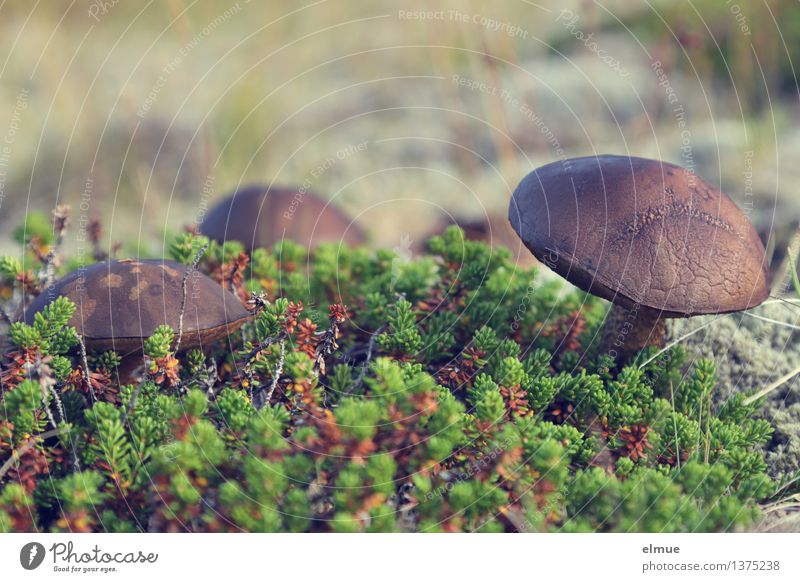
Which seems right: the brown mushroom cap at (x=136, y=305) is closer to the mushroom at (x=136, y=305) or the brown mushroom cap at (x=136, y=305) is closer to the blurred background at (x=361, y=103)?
the mushroom at (x=136, y=305)

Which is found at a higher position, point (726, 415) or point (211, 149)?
point (211, 149)

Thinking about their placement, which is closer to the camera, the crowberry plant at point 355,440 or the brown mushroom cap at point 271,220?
the crowberry plant at point 355,440

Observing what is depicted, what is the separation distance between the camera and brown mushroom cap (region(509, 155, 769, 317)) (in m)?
2.17

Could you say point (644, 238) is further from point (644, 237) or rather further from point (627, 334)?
point (627, 334)

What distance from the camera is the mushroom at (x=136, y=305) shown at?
2.22 m

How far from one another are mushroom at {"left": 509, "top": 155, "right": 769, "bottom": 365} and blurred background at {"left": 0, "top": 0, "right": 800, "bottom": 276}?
3.32 meters

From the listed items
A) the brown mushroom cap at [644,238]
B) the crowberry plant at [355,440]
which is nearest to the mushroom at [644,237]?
the brown mushroom cap at [644,238]

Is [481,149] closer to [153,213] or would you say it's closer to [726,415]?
[153,213]

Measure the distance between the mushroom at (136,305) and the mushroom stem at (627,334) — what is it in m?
1.29

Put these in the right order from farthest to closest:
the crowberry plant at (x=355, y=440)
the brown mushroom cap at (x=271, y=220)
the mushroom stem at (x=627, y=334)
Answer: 1. the brown mushroom cap at (x=271, y=220)
2. the mushroom stem at (x=627, y=334)
3. the crowberry plant at (x=355, y=440)

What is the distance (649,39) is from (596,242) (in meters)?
7.02
